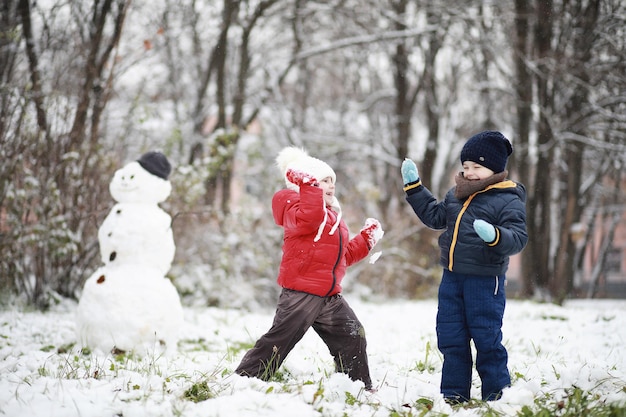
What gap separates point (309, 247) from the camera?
11.3ft

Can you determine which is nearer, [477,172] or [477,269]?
[477,269]

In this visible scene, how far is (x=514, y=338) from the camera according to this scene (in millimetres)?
5359

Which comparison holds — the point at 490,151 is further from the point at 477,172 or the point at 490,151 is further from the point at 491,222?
the point at 491,222

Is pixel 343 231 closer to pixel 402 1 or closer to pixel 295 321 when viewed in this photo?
pixel 295 321

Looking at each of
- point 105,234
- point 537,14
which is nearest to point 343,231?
point 105,234

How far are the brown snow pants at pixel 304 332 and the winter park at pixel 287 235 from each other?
14mm

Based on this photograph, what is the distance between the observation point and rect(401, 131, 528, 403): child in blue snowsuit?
10.5 ft

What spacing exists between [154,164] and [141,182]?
0.72 feet

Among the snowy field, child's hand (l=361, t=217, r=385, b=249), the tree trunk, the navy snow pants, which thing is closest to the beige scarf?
the navy snow pants

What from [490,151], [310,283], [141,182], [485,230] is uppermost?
[490,151]

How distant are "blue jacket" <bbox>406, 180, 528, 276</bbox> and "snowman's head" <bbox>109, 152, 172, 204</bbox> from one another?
2.82 m

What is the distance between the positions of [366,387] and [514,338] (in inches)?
98.0

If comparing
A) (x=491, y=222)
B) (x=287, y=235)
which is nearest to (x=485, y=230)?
(x=491, y=222)

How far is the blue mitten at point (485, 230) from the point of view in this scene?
9.86 ft
